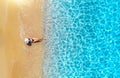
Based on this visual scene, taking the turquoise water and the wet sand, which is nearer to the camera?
the turquoise water

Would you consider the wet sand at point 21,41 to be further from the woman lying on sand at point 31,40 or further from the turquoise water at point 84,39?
the turquoise water at point 84,39

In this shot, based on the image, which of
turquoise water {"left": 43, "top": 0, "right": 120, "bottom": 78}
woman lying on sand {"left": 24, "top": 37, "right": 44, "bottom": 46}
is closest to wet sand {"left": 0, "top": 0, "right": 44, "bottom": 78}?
woman lying on sand {"left": 24, "top": 37, "right": 44, "bottom": 46}

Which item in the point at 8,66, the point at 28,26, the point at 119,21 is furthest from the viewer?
the point at 8,66

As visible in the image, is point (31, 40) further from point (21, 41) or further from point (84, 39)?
point (84, 39)

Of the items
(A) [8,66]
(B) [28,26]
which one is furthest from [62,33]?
(A) [8,66]

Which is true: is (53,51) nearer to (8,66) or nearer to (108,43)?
(108,43)

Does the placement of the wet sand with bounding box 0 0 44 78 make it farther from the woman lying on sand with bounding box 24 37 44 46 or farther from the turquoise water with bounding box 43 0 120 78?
the turquoise water with bounding box 43 0 120 78

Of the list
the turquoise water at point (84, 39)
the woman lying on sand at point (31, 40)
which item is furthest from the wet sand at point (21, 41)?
the turquoise water at point (84, 39)
